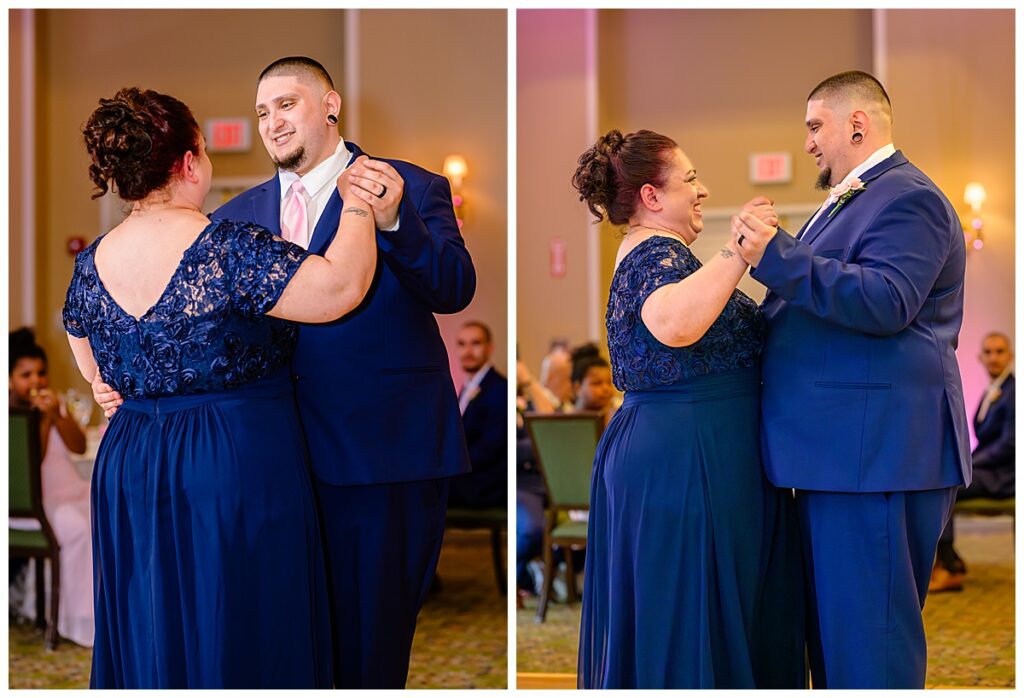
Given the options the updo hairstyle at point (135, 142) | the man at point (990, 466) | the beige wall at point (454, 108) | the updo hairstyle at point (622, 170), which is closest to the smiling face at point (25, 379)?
the beige wall at point (454, 108)

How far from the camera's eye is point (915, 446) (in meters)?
2.51

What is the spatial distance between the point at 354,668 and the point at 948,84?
22.6ft

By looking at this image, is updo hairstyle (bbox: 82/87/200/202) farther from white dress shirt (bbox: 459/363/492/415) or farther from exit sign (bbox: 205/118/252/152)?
exit sign (bbox: 205/118/252/152)

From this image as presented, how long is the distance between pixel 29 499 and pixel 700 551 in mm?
3508

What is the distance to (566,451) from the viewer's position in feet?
16.7

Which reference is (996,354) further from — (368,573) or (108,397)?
(108,397)

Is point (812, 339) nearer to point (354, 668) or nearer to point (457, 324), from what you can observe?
point (354, 668)

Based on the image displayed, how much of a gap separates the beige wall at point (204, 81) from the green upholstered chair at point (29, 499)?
3088 mm

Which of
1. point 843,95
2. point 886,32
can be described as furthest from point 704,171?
point 843,95

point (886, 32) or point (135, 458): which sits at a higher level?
point (886, 32)

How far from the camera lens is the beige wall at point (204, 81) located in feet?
24.8

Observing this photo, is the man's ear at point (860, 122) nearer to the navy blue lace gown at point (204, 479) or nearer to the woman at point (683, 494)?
the woman at point (683, 494)

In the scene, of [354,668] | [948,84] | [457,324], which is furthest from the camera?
[948,84]

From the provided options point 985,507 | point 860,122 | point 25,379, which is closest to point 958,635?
point 985,507
